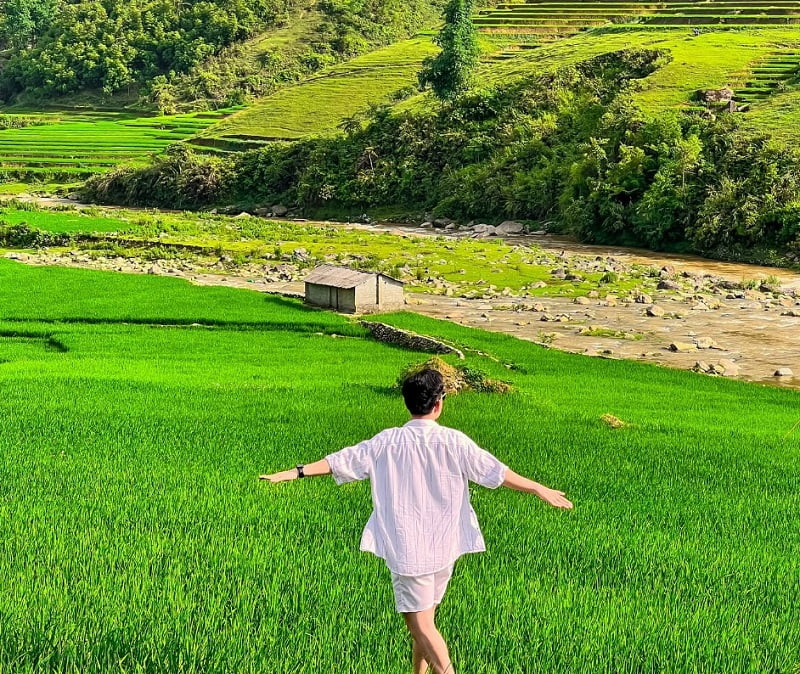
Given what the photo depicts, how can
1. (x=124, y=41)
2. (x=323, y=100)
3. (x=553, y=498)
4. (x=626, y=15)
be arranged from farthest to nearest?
(x=124, y=41), (x=626, y=15), (x=323, y=100), (x=553, y=498)

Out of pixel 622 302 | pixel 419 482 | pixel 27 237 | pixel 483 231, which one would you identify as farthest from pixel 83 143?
pixel 419 482

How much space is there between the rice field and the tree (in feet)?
182

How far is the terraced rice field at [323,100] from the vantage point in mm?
80625

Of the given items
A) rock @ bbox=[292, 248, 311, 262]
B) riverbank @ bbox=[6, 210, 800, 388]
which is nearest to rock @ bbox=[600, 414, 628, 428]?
riverbank @ bbox=[6, 210, 800, 388]

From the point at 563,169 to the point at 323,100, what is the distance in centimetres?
4216

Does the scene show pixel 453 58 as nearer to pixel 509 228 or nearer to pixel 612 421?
pixel 509 228

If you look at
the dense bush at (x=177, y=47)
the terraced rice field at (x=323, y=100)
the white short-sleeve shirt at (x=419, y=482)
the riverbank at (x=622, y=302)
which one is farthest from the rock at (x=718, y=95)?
the dense bush at (x=177, y=47)

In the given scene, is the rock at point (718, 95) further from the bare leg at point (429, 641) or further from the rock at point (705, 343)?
the bare leg at point (429, 641)

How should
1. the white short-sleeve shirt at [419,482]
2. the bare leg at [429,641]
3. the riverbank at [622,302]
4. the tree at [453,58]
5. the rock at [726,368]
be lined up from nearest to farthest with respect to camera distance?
the bare leg at [429,641] < the white short-sleeve shirt at [419,482] < the rock at [726,368] < the riverbank at [622,302] < the tree at [453,58]

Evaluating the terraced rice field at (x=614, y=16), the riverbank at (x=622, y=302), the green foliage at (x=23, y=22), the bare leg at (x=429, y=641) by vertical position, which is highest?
the green foliage at (x=23, y=22)

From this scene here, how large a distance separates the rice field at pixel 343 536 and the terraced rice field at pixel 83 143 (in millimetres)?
67301

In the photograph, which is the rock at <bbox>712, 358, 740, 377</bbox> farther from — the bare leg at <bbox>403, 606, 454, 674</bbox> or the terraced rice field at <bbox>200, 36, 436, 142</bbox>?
the terraced rice field at <bbox>200, 36, 436, 142</bbox>

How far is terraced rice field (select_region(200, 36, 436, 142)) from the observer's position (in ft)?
265

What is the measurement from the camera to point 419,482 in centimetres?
387
